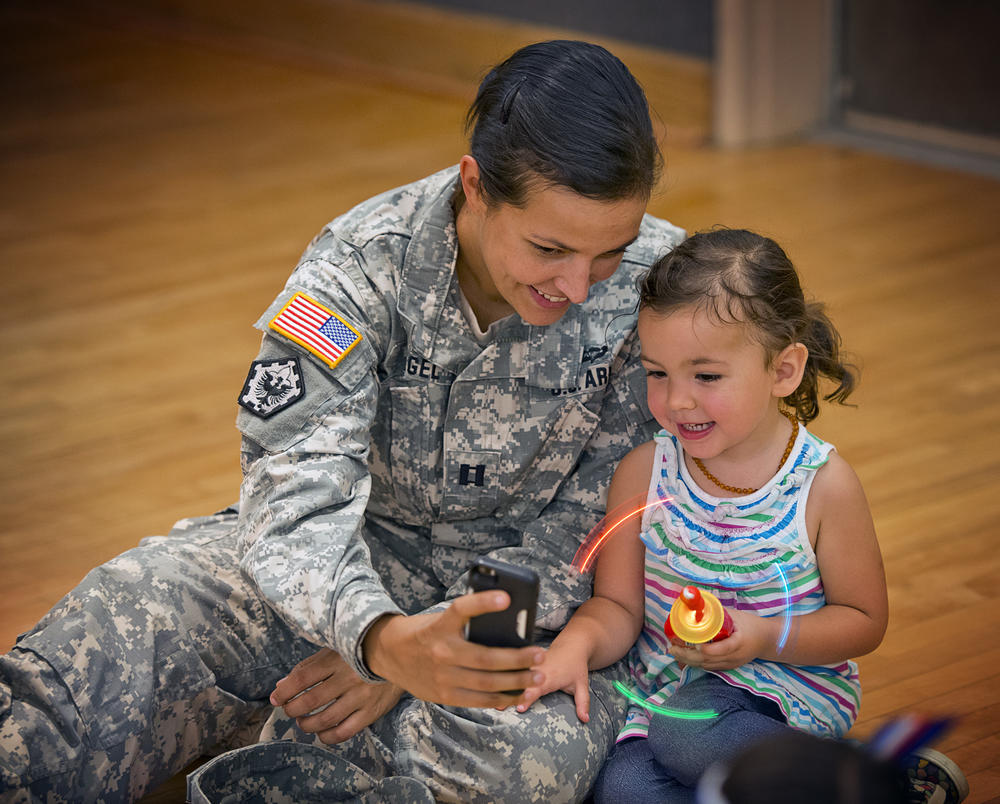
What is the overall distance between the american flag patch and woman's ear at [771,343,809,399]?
0.53m

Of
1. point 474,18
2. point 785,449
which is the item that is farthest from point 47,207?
point 785,449

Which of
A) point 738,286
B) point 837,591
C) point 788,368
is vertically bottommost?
point 837,591

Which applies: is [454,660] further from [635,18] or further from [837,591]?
[635,18]

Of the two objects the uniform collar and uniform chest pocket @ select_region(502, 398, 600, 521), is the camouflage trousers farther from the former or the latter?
→ the uniform collar

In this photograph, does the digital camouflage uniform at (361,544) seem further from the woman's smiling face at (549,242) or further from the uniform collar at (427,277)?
A: the woman's smiling face at (549,242)

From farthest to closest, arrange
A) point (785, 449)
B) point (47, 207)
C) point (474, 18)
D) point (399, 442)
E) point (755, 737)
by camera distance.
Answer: point (474, 18) → point (47, 207) → point (399, 442) → point (785, 449) → point (755, 737)

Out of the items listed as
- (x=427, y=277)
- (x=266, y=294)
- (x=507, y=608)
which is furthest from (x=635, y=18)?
(x=507, y=608)

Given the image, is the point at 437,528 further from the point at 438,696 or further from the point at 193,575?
the point at 438,696

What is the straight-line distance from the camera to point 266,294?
12.5 ft

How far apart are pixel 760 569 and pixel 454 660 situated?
0.49 m

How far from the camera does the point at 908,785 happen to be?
1688 mm

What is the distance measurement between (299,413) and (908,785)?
0.88 meters

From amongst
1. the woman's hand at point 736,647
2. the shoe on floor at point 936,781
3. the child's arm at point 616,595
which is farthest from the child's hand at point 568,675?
the shoe on floor at point 936,781

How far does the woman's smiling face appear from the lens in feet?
5.34
